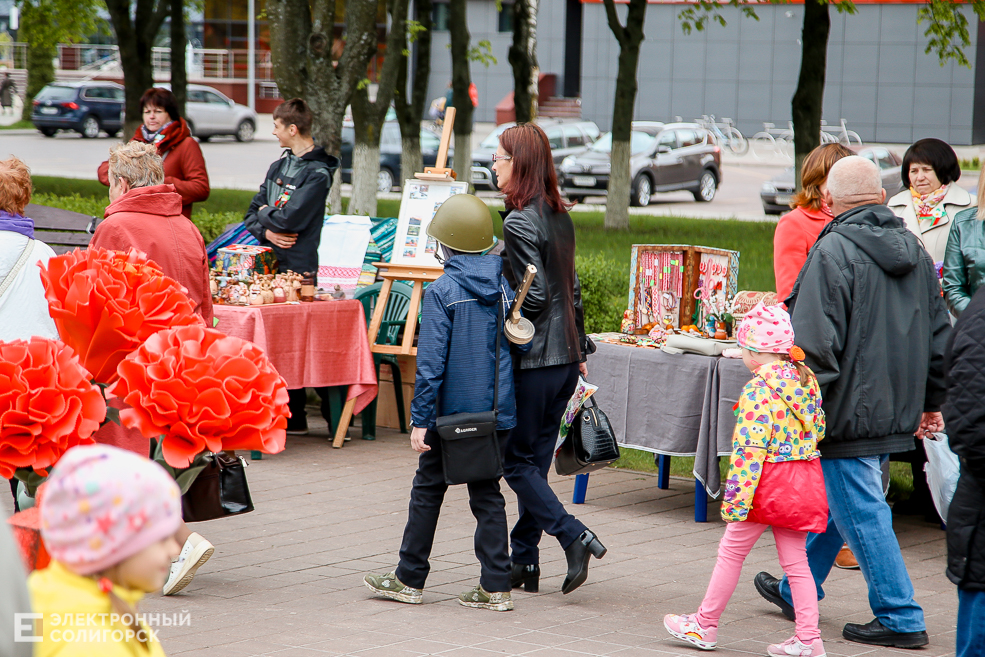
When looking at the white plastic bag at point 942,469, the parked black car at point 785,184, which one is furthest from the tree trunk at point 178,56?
the white plastic bag at point 942,469

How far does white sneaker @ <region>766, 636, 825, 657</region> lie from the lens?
438 cm

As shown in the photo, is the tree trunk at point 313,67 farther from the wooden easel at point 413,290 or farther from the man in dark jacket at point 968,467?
the man in dark jacket at point 968,467

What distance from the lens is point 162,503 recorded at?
1.98 m

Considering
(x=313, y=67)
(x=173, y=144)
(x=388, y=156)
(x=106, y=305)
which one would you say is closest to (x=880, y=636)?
(x=106, y=305)

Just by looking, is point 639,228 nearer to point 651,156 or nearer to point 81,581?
point 651,156

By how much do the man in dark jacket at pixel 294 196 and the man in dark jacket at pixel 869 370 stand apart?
415cm

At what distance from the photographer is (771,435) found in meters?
4.38

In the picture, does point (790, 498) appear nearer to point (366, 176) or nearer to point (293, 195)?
point (293, 195)

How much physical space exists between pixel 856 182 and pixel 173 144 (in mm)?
5146

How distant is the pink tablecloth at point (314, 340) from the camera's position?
755cm

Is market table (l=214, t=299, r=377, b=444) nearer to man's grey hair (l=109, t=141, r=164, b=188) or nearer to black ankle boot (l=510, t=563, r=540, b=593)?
man's grey hair (l=109, t=141, r=164, b=188)

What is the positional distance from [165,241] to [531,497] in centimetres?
217

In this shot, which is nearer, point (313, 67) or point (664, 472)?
point (664, 472)

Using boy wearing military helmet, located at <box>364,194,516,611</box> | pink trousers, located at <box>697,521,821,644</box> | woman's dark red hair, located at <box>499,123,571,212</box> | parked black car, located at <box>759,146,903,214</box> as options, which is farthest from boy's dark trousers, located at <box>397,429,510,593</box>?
parked black car, located at <box>759,146,903,214</box>
